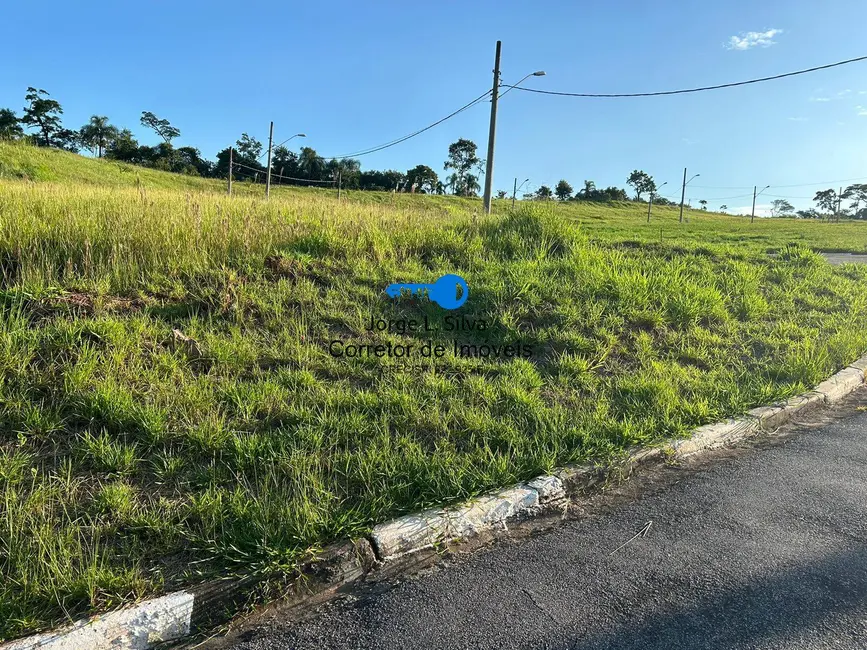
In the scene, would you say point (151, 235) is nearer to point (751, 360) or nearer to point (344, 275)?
point (344, 275)

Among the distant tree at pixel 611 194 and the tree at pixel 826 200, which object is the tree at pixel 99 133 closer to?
the distant tree at pixel 611 194

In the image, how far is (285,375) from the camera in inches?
138

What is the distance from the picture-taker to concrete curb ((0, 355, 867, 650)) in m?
1.76

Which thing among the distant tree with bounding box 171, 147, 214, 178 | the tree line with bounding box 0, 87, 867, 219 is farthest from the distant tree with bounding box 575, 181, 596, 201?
the distant tree with bounding box 171, 147, 214, 178

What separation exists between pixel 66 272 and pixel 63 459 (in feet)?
8.03

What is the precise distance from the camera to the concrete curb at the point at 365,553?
1.76 metres

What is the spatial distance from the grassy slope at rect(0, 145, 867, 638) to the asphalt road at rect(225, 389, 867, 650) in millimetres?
374

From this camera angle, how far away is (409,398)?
11.0 feet

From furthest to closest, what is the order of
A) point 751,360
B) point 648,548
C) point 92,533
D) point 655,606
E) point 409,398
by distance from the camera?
point 751,360
point 409,398
point 648,548
point 92,533
point 655,606

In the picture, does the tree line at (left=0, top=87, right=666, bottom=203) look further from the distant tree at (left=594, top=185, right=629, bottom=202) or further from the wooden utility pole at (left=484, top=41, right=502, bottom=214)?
the wooden utility pole at (left=484, top=41, right=502, bottom=214)

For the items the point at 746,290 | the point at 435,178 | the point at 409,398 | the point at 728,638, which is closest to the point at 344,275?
the point at 409,398

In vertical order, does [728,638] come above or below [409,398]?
below

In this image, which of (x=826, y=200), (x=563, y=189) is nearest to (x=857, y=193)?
(x=826, y=200)

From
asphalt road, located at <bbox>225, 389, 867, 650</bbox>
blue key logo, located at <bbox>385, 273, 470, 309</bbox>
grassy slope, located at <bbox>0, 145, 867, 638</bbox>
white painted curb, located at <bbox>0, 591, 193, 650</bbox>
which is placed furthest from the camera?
blue key logo, located at <bbox>385, 273, 470, 309</bbox>
